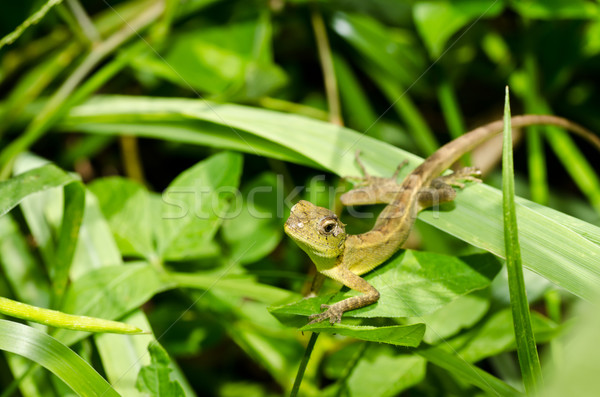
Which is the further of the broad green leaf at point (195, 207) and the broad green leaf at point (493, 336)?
the broad green leaf at point (195, 207)

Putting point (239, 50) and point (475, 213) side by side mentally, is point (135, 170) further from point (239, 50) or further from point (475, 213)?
point (475, 213)

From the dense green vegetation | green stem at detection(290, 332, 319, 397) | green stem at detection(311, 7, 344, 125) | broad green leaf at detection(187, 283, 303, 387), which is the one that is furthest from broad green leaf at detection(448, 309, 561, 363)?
green stem at detection(311, 7, 344, 125)

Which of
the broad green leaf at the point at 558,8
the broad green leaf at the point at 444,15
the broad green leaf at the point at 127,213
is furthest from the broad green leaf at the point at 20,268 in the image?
the broad green leaf at the point at 558,8

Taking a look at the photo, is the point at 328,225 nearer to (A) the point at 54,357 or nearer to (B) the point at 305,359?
(B) the point at 305,359

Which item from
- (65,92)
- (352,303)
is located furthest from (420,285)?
(65,92)

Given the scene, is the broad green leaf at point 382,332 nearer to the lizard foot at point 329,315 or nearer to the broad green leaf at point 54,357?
the lizard foot at point 329,315

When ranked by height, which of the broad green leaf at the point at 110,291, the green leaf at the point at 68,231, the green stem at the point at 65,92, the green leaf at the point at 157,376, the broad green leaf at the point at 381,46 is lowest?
the green leaf at the point at 157,376

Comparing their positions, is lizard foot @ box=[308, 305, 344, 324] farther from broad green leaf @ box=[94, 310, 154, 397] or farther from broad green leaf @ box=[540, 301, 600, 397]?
broad green leaf @ box=[540, 301, 600, 397]

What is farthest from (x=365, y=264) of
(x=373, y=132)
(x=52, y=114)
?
(x=52, y=114)
